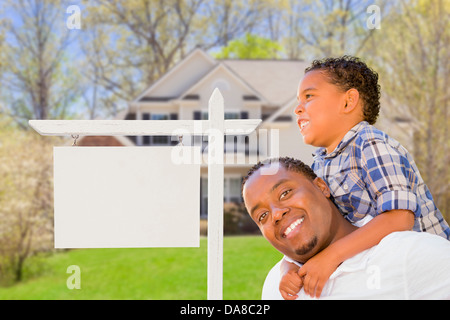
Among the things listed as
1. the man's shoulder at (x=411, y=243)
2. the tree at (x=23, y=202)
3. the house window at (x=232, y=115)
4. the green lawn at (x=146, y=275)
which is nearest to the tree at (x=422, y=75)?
the house window at (x=232, y=115)

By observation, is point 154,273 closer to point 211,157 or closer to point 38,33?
point 38,33

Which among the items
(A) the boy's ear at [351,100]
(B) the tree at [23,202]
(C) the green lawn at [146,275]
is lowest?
(C) the green lawn at [146,275]

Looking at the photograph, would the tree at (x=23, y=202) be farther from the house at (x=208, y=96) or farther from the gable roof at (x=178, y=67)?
the gable roof at (x=178, y=67)

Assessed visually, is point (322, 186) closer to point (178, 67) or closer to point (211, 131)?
point (211, 131)

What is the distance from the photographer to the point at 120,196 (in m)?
1.91

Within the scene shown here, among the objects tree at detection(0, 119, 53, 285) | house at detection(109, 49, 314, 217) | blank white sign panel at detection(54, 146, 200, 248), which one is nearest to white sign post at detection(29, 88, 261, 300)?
blank white sign panel at detection(54, 146, 200, 248)

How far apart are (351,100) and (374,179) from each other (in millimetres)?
365

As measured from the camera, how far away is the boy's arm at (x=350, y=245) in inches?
57.3

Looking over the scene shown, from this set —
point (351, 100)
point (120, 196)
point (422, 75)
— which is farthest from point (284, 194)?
point (422, 75)

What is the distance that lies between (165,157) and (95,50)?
862 cm

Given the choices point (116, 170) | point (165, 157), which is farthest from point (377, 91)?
point (116, 170)

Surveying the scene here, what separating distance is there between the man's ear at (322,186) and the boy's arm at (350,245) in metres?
0.18
